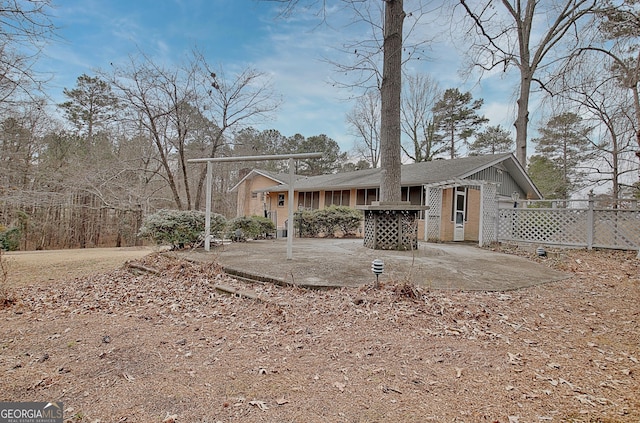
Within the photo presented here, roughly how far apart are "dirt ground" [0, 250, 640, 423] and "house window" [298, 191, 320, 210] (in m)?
13.1

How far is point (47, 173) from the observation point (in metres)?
14.5

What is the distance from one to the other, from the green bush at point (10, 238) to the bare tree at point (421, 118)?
24.1m

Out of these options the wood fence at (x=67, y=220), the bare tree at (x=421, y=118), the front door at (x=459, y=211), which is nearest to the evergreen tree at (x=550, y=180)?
the bare tree at (x=421, y=118)

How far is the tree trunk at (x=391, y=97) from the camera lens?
281 inches

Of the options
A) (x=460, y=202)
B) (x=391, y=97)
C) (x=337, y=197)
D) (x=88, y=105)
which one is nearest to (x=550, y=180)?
(x=460, y=202)

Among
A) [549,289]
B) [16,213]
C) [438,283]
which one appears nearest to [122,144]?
[16,213]

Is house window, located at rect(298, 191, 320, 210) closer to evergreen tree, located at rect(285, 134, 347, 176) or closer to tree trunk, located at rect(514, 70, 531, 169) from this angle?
tree trunk, located at rect(514, 70, 531, 169)

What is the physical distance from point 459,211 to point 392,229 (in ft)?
22.2

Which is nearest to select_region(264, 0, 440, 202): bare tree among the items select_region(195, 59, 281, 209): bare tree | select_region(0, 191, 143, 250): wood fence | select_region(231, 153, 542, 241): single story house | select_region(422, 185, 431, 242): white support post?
select_region(231, 153, 542, 241): single story house

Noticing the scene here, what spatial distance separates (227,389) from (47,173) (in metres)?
17.9

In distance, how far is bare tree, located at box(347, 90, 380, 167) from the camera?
2536 centimetres

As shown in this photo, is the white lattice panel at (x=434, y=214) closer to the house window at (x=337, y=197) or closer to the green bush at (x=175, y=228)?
the house window at (x=337, y=197)

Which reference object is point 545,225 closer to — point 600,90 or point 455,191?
point 455,191

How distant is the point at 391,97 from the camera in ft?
23.7
